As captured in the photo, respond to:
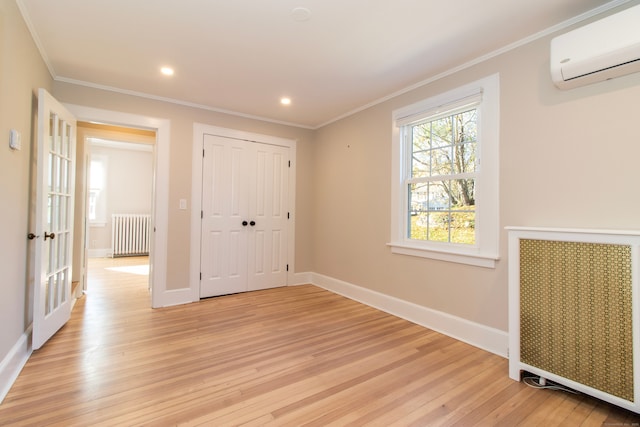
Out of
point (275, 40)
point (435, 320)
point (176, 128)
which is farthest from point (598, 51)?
point (176, 128)

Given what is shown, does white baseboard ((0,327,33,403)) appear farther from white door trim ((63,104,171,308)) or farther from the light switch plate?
the light switch plate

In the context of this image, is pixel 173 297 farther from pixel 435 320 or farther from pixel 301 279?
pixel 435 320

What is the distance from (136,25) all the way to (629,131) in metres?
3.31

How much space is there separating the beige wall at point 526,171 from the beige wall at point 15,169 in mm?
3081

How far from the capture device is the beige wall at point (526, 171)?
71.7 inches

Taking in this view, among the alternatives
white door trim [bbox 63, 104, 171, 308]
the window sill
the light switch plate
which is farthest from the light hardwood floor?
the light switch plate

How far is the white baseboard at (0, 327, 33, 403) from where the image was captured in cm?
173

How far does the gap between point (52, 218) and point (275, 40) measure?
2.37m

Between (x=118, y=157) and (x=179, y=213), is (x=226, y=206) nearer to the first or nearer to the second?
(x=179, y=213)

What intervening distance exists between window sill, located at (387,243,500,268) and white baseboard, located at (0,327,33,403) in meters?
3.10

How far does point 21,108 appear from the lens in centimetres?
207

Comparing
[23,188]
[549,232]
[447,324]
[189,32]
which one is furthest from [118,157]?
[549,232]

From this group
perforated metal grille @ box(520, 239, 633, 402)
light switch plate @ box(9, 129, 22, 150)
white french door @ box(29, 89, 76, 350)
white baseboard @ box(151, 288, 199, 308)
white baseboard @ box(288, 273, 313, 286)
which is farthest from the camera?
white baseboard @ box(288, 273, 313, 286)

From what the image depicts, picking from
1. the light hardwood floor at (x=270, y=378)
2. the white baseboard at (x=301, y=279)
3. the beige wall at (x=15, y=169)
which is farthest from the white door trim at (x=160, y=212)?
the white baseboard at (x=301, y=279)
